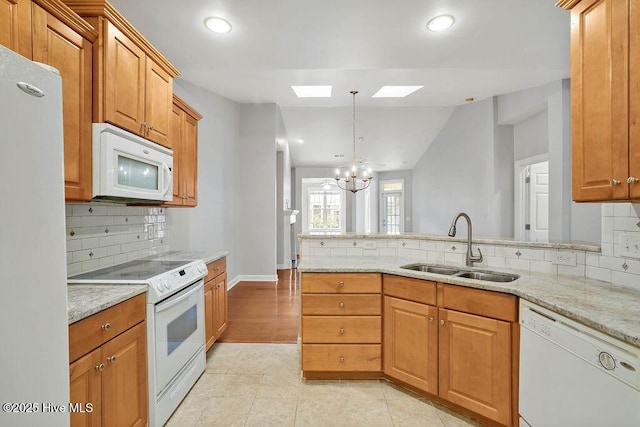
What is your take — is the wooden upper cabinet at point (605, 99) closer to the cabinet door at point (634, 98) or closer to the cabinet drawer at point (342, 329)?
the cabinet door at point (634, 98)

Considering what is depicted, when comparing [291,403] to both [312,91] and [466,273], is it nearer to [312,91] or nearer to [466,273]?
[466,273]

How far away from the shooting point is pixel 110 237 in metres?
2.10

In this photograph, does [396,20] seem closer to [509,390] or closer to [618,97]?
[618,97]

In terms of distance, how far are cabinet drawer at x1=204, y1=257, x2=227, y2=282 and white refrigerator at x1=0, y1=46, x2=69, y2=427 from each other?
151 centimetres

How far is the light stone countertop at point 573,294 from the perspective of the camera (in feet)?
3.62

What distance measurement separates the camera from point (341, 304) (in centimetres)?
210

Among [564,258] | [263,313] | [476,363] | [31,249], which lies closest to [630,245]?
[564,258]

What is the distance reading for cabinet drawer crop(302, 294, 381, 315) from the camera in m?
2.08

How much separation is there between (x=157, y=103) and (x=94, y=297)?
142 cm

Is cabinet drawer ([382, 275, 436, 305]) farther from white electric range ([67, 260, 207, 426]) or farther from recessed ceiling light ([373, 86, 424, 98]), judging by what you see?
recessed ceiling light ([373, 86, 424, 98])

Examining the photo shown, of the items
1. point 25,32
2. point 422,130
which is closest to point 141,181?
point 25,32

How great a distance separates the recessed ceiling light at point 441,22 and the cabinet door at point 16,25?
8.24 ft

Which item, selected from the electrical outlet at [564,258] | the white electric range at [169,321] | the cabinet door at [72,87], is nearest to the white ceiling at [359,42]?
the cabinet door at [72,87]

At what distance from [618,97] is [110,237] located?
3142 millimetres
